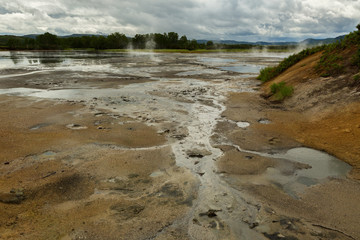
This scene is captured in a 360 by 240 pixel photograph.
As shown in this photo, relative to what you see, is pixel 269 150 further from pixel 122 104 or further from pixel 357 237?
pixel 122 104

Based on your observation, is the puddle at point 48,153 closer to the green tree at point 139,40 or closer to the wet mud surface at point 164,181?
the wet mud surface at point 164,181

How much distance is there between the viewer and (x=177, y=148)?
8273 mm

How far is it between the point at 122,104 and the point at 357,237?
12667 mm

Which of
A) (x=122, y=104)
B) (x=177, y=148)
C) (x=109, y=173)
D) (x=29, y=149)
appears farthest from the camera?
(x=122, y=104)

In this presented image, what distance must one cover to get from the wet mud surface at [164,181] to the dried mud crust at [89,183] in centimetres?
3

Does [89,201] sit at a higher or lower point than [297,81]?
lower

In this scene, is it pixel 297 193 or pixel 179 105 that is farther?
pixel 179 105

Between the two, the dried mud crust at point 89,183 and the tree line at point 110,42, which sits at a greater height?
the tree line at point 110,42

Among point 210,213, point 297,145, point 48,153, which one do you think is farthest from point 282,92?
point 48,153

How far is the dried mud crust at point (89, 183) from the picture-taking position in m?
4.45

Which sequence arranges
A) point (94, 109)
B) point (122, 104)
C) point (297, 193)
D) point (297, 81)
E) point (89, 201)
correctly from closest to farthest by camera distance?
1. point (89, 201)
2. point (297, 193)
3. point (94, 109)
4. point (122, 104)
5. point (297, 81)

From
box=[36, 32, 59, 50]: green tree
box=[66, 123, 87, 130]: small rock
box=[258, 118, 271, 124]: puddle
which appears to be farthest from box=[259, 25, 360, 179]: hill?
box=[36, 32, 59, 50]: green tree

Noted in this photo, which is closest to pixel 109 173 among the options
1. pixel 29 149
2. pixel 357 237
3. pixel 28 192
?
pixel 28 192

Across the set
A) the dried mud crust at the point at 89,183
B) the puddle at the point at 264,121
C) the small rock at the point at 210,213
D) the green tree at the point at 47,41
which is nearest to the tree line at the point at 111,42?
the green tree at the point at 47,41
